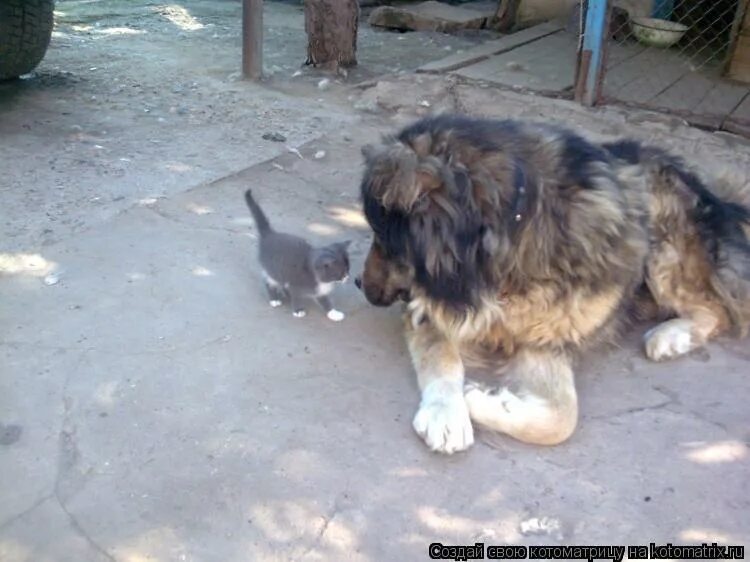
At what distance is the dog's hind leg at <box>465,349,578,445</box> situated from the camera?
2.69m

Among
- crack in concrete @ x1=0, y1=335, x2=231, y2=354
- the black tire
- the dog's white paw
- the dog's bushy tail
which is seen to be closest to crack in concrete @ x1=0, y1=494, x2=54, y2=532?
crack in concrete @ x1=0, y1=335, x2=231, y2=354

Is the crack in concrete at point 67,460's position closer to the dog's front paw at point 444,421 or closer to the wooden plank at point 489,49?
the dog's front paw at point 444,421

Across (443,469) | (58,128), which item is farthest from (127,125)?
(443,469)

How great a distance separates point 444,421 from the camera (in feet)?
8.75

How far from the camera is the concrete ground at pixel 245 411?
7.63 ft

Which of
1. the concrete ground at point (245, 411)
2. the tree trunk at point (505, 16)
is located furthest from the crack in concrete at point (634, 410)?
the tree trunk at point (505, 16)

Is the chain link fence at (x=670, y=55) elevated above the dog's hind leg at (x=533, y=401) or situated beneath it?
elevated above

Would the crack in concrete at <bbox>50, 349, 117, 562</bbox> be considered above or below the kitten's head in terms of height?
below

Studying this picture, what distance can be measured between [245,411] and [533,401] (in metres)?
1.09

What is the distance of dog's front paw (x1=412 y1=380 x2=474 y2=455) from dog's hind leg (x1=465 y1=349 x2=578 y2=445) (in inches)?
3.2

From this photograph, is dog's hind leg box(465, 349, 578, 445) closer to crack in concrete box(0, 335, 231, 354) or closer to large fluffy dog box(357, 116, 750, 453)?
large fluffy dog box(357, 116, 750, 453)

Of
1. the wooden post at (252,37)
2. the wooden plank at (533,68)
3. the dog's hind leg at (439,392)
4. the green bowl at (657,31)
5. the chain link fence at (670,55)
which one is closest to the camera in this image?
the dog's hind leg at (439,392)

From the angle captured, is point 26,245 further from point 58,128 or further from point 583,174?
point 583,174

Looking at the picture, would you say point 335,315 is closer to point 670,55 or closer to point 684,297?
point 684,297
